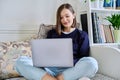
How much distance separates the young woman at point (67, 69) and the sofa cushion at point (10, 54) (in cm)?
13

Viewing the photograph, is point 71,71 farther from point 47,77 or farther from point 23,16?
point 23,16

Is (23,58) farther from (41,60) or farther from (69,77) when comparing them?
(69,77)

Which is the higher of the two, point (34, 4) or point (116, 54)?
point (34, 4)

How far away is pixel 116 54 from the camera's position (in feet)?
5.29

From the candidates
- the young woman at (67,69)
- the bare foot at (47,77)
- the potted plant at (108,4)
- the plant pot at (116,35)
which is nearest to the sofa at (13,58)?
the young woman at (67,69)

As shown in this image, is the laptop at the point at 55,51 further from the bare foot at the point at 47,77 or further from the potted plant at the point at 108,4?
the potted plant at the point at 108,4

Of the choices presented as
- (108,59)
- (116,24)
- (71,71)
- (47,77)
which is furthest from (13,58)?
(116,24)

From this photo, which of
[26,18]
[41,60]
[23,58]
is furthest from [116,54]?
[26,18]

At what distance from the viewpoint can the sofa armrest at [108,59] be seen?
161cm

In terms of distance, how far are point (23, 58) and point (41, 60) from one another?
0.23 meters

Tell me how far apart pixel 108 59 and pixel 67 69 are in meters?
0.36

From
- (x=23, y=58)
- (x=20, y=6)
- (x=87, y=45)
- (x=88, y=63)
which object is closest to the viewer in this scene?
(x=88, y=63)

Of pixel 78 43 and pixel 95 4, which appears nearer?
pixel 78 43

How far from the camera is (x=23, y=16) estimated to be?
216 cm
